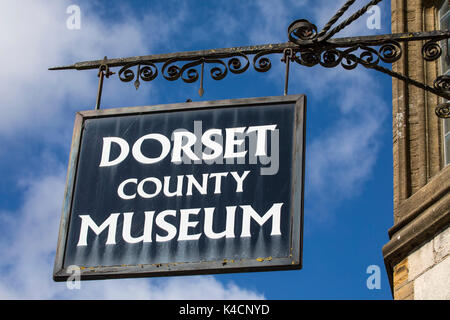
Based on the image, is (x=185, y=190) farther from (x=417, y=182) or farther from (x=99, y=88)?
(x=417, y=182)

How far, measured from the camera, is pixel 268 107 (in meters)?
5.39

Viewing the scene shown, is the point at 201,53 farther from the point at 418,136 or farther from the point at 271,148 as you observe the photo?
Result: the point at 418,136

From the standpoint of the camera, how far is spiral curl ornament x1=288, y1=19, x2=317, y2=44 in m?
5.76

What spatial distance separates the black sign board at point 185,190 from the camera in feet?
Result: 16.1

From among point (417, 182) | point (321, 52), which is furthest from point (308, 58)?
point (417, 182)

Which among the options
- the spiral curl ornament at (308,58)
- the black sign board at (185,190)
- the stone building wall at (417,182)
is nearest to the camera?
the black sign board at (185,190)

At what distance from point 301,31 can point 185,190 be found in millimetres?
1343

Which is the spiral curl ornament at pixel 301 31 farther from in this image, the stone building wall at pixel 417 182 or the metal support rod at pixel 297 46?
the stone building wall at pixel 417 182

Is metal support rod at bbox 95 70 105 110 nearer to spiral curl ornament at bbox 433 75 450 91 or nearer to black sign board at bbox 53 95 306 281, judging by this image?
black sign board at bbox 53 95 306 281

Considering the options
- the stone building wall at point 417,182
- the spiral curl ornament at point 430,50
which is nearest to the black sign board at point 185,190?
the spiral curl ornament at point 430,50

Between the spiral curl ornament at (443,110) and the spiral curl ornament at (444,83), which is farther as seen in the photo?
the spiral curl ornament at (443,110)

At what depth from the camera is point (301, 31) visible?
5789 millimetres

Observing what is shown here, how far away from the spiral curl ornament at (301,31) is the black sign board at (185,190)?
568 mm
